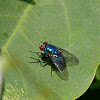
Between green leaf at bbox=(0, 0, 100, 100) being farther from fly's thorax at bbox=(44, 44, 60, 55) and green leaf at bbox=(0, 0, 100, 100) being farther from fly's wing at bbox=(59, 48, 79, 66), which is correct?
fly's thorax at bbox=(44, 44, 60, 55)

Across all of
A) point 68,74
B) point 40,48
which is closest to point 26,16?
point 40,48

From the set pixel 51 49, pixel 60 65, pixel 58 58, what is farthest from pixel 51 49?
pixel 60 65

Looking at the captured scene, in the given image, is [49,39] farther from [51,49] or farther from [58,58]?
[58,58]

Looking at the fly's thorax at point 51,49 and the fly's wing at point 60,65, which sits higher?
the fly's thorax at point 51,49

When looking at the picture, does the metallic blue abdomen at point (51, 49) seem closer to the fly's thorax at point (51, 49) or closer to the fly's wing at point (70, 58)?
the fly's thorax at point (51, 49)

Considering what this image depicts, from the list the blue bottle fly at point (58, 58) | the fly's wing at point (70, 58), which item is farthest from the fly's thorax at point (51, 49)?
the fly's wing at point (70, 58)

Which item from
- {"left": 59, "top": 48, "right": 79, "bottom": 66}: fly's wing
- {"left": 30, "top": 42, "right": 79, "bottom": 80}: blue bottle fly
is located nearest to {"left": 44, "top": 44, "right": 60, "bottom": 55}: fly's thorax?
{"left": 30, "top": 42, "right": 79, "bottom": 80}: blue bottle fly

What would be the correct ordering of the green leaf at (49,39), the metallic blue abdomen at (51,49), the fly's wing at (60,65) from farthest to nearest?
the metallic blue abdomen at (51,49) < the fly's wing at (60,65) < the green leaf at (49,39)
